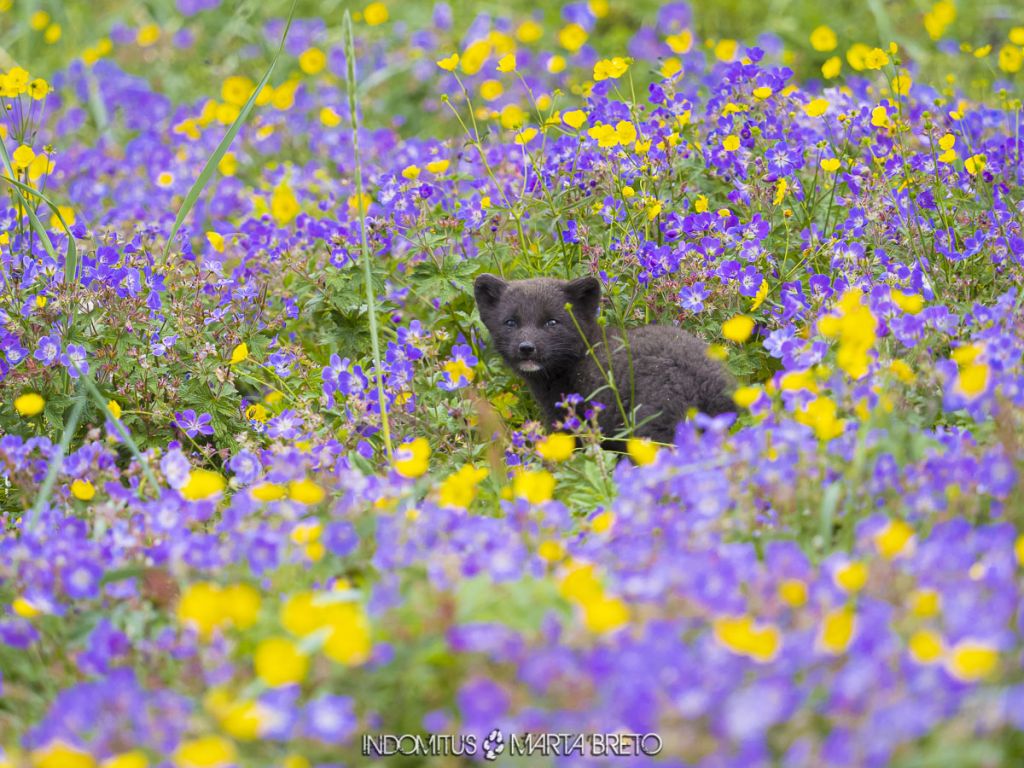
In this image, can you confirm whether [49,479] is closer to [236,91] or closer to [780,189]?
[780,189]

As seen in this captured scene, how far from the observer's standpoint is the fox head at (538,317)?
502cm

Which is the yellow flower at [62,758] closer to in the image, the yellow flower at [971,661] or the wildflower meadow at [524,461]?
the wildflower meadow at [524,461]

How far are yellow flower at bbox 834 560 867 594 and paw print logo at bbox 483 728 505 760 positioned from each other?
0.82 m

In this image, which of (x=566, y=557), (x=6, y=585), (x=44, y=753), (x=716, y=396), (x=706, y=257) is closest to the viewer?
(x=44, y=753)

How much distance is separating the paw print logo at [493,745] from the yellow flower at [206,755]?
1.95ft

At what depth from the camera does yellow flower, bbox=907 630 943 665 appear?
223cm

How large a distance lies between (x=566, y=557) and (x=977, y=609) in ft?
3.45

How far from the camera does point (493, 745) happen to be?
2.68m

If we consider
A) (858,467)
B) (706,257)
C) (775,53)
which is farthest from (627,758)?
(775,53)

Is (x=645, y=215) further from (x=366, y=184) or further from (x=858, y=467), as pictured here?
(x=858, y=467)

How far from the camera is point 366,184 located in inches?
250

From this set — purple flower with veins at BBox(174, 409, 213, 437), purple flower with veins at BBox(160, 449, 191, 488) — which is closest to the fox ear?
purple flower with veins at BBox(174, 409, 213, 437)

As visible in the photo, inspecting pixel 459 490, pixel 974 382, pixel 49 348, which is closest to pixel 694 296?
pixel 974 382

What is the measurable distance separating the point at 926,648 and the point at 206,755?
1367mm
